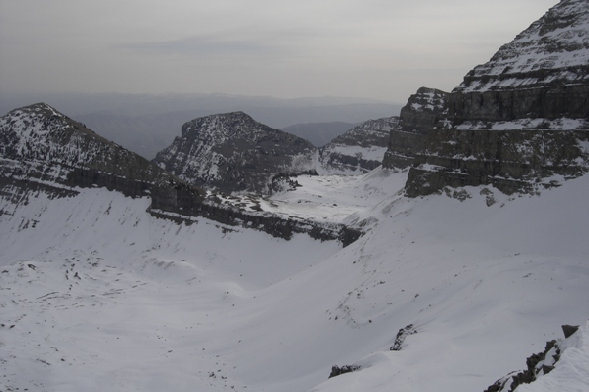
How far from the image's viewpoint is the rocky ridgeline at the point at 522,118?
38219 mm

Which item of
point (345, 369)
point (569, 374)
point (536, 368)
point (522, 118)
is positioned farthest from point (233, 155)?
point (569, 374)

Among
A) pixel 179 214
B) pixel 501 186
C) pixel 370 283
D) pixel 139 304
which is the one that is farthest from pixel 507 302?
pixel 179 214

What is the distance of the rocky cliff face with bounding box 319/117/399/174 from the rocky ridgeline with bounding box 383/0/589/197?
10114cm

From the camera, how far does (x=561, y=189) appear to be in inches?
1399

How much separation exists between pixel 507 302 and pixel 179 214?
59096mm

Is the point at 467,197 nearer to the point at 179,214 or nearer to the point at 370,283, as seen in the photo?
the point at 370,283

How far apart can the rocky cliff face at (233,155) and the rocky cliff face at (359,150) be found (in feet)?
23.2

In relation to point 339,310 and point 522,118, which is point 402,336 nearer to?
point 339,310

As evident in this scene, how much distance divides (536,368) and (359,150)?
146 metres

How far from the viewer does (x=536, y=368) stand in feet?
42.5

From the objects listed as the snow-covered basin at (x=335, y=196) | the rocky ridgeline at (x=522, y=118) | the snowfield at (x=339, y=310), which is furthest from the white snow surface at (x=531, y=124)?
the snow-covered basin at (x=335, y=196)

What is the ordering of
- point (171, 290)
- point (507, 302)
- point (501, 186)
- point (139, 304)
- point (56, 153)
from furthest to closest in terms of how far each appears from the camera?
1. point (56, 153)
2. point (171, 290)
3. point (139, 304)
4. point (501, 186)
5. point (507, 302)

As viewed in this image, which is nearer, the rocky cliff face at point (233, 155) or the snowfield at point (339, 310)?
the snowfield at point (339, 310)

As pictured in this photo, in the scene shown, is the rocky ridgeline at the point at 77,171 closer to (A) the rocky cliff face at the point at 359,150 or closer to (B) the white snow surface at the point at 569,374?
(B) the white snow surface at the point at 569,374
